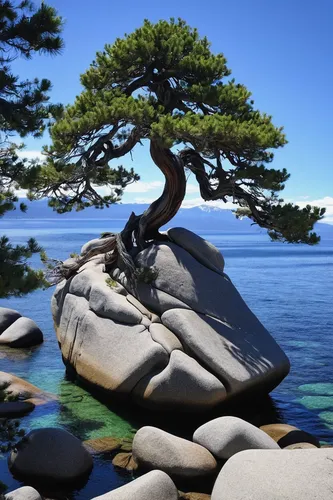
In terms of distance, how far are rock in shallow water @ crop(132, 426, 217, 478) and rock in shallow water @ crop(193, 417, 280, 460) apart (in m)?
0.17

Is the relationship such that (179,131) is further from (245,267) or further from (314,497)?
(245,267)

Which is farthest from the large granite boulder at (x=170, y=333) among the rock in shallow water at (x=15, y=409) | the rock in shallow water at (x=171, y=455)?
Answer: the rock in shallow water at (x=171, y=455)

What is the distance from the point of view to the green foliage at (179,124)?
11.8 m

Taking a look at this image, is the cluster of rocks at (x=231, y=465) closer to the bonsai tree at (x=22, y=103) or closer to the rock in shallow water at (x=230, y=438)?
the rock in shallow water at (x=230, y=438)

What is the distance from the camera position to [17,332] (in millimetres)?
16594

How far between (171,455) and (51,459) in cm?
177

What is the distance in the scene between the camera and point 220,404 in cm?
1069

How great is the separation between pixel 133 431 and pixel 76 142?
21.4 ft

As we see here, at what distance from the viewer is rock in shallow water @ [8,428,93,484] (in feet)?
27.3

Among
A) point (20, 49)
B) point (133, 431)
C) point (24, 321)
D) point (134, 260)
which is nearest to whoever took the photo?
point (20, 49)

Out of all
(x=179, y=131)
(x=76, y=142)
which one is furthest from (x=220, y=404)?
(x=76, y=142)

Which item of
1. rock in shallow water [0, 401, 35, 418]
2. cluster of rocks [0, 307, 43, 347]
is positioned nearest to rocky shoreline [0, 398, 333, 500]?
rock in shallow water [0, 401, 35, 418]

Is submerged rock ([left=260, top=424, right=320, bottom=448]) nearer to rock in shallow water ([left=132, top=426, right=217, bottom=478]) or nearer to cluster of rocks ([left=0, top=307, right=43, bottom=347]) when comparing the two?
rock in shallow water ([left=132, top=426, right=217, bottom=478])

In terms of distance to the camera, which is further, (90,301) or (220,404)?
(90,301)
